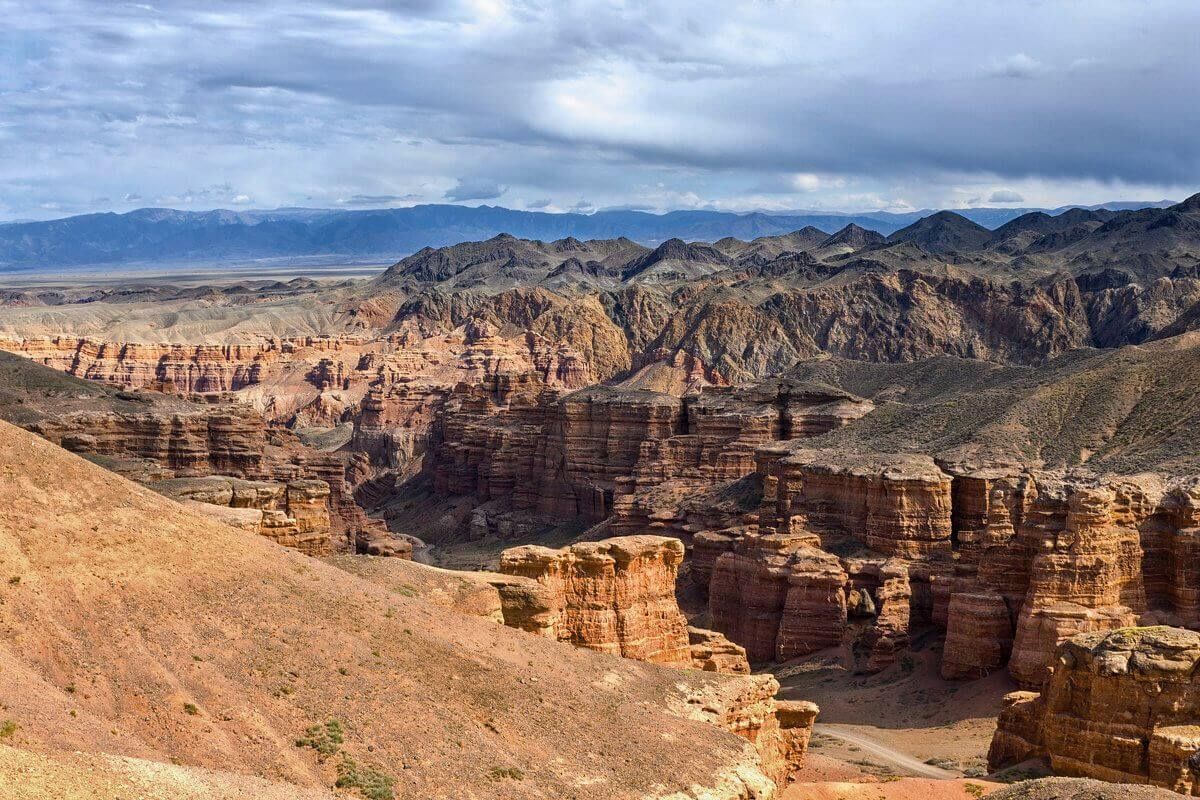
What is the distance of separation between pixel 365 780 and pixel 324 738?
1420 mm

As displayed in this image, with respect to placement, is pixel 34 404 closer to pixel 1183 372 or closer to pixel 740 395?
pixel 740 395

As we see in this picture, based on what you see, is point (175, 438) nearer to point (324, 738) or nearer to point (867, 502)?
point (867, 502)

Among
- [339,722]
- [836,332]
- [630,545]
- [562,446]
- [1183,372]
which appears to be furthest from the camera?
[836,332]

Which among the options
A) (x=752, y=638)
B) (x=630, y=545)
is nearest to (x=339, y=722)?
(x=630, y=545)

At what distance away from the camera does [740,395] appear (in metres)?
105

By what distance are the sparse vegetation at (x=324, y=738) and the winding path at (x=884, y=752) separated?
22421 millimetres

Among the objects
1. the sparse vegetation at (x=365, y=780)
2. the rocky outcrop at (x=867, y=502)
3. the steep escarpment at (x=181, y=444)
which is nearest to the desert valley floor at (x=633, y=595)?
the sparse vegetation at (x=365, y=780)

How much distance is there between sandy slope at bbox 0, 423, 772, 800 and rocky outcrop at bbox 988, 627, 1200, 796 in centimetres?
1203

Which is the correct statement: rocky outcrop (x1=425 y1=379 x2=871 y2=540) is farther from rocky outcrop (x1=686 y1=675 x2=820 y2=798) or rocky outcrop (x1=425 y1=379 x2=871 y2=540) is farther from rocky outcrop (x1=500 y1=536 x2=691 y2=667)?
rocky outcrop (x1=686 y1=675 x2=820 y2=798)

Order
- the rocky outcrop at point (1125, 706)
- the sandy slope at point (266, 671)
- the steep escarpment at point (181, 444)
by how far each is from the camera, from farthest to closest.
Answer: the steep escarpment at point (181, 444)
the rocky outcrop at point (1125, 706)
the sandy slope at point (266, 671)

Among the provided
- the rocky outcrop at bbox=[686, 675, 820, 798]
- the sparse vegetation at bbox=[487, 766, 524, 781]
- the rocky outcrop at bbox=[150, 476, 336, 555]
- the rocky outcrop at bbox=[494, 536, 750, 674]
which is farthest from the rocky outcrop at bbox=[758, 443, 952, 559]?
the sparse vegetation at bbox=[487, 766, 524, 781]

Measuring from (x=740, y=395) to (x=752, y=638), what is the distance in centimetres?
3680

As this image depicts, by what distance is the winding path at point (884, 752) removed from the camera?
47344 millimetres

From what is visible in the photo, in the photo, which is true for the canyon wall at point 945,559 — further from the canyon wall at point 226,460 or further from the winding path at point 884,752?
the canyon wall at point 226,460
